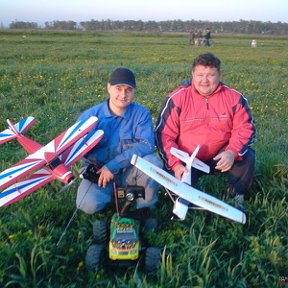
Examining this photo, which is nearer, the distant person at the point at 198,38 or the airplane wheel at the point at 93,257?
the airplane wheel at the point at 93,257

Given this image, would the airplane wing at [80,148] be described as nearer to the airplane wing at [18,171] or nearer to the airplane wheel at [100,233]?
the airplane wing at [18,171]

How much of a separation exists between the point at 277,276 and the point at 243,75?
471 inches

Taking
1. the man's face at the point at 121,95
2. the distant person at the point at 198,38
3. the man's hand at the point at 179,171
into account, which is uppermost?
the man's face at the point at 121,95

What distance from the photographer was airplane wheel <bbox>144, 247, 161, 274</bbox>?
3.12 m

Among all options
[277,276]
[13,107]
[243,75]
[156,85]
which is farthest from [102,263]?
[243,75]

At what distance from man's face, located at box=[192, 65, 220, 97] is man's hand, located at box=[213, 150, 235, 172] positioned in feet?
2.28

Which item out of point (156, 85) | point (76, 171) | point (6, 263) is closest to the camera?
point (6, 263)

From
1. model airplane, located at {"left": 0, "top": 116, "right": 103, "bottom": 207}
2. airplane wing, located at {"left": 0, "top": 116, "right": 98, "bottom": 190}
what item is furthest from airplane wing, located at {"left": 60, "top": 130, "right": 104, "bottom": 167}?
airplane wing, located at {"left": 0, "top": 116, "right": 98, "bottom": 190}

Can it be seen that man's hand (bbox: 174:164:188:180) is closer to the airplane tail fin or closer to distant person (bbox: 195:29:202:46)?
the airplane tail fin

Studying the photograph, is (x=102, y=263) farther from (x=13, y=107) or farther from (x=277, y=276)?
(x=13, y=107)

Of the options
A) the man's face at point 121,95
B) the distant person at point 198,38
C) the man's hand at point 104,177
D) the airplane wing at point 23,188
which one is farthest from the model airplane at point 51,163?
the distant person at point 198,38

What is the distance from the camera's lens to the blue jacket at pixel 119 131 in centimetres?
410

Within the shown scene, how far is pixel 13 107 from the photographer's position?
814cm

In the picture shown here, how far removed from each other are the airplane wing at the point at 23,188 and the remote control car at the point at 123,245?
25.0 inches
